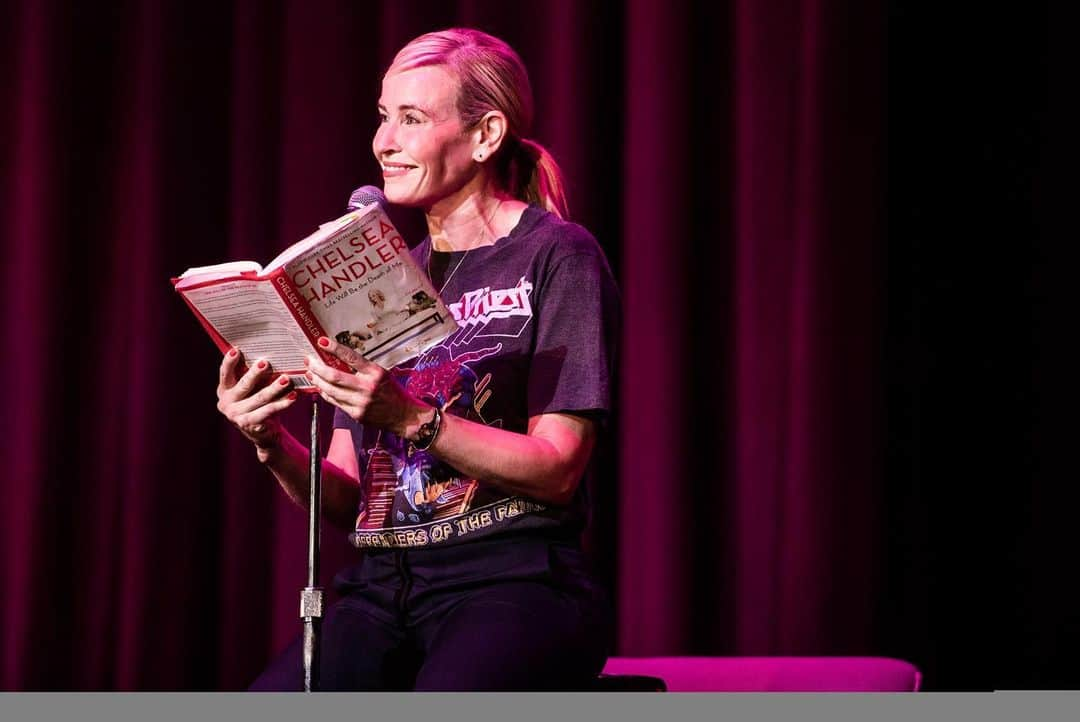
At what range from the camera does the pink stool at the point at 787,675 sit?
176 centimetres

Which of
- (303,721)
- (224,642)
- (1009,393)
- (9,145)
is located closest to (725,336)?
(1009,393)

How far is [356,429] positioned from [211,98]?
138 cm

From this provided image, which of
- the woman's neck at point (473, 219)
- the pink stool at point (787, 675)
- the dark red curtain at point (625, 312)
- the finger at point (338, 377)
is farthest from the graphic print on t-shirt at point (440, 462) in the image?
the dark red curtain at point (625, 312)

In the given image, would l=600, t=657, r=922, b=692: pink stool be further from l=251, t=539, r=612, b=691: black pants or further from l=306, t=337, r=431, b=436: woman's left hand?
l=306, t=337, r=431, b=436: woman's left hand

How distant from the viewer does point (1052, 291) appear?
2.30 meters

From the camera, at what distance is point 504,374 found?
4.95 feet

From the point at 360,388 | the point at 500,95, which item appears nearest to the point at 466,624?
the point at 360,388

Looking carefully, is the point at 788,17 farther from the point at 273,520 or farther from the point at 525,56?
the point at 273,520

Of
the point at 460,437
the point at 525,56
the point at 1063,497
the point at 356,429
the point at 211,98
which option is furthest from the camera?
the point at 211,98

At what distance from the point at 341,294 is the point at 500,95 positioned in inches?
16.9

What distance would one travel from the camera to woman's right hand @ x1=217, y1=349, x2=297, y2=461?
1.43 m

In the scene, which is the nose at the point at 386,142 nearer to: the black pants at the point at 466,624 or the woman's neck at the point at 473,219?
the woman's neck at the point at 473,219

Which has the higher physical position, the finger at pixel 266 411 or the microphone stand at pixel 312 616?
the finger at pixel 266 411

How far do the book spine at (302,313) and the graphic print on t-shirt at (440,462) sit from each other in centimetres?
20
